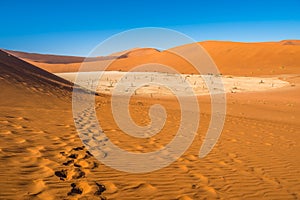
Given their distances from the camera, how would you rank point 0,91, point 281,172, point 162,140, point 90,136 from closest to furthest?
point 281,172 < point 90,136 < point 162,140 < point 0,91

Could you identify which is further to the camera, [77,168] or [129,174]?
[129,174]

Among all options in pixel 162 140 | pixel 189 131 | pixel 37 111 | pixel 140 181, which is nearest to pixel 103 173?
Result: pixel 140 181

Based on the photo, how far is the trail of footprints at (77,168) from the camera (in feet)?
13.6

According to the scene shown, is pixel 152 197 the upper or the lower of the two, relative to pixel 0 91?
lower

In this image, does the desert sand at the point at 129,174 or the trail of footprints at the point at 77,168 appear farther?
the desert sand at the point at 129,174

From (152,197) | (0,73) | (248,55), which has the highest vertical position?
(248,55)

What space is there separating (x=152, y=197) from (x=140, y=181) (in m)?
0.62

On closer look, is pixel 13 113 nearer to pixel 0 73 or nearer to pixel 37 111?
pixel 37 111

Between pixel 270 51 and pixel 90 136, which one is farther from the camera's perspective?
pixel 270 51

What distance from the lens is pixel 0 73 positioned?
13695 millimetres

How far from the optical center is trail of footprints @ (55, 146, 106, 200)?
13.6 feet

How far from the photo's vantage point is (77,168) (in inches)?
194

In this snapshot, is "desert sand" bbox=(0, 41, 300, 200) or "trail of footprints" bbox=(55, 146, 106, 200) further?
"desert sand" bbox=(0, 41, 300, 200)

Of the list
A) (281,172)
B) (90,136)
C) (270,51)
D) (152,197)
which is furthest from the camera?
(270,51)
